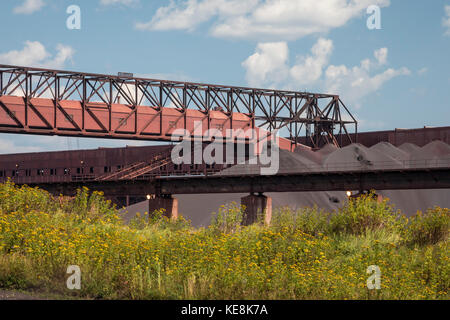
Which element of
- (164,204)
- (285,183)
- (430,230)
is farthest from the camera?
(164,204)

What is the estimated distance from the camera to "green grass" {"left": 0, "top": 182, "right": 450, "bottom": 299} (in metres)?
11.7

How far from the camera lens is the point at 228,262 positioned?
1352cm

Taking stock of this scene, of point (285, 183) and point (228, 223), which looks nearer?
point (228, 223)

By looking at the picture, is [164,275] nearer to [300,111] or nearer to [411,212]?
[411,212]

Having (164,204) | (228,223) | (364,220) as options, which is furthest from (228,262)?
(164,204)

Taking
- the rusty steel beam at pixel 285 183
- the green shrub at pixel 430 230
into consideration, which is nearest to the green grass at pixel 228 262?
the green shrub at pixel 430 230

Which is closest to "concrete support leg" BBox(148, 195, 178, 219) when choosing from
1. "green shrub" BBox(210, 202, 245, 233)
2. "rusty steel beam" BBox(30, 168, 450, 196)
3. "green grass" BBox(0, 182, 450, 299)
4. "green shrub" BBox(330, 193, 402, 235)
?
"rusty steel beam" BBox(30, 168, 450, 196)

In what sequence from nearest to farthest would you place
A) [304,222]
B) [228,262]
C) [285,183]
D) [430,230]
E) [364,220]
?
[228,262], [430,230], [364,220], [304,222], [285,183]

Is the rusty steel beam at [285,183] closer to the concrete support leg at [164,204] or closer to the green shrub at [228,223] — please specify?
the concrete support leg at [164,204]

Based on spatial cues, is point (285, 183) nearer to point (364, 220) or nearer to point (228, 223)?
point (364, 220)

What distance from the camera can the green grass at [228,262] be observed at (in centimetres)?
1167

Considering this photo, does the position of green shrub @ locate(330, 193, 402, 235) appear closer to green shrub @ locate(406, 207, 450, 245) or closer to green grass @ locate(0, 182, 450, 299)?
green grass @ locate(0, 182, 450, 299)

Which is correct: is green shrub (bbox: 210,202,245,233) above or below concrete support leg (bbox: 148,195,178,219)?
below

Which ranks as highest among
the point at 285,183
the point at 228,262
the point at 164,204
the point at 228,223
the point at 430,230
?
the point at 285,183
